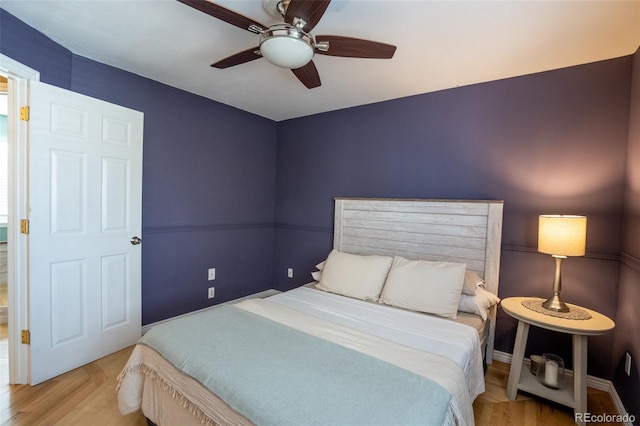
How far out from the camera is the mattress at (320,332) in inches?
50.7

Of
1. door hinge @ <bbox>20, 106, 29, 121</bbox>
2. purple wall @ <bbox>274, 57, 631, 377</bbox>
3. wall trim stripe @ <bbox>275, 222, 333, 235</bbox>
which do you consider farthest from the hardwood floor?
wall trim stripe @ <bbox>275, 222, 333, 235</bbox>

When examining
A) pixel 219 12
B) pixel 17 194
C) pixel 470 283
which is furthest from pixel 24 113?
pixel 470 283

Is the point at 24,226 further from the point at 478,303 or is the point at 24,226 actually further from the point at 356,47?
the point at 478,303

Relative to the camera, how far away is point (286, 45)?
1.50 m

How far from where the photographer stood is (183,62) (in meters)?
2.32

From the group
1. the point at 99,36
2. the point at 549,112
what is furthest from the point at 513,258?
the point at 99,36

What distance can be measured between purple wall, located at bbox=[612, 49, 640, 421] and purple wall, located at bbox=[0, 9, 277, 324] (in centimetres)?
Result: 338

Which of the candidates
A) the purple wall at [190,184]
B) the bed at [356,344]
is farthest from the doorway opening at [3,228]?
the bed at [356,344]

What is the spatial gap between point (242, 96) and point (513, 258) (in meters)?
2.96

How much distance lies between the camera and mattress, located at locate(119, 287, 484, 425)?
129 cm

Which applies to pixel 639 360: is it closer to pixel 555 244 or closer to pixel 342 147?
pixel 555 244

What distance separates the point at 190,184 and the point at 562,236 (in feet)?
10.4

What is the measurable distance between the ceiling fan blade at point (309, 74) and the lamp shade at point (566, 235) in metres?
1.83

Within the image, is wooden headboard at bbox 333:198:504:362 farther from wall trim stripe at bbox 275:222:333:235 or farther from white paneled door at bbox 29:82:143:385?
white paneled door at bbox 29:82:143:385
